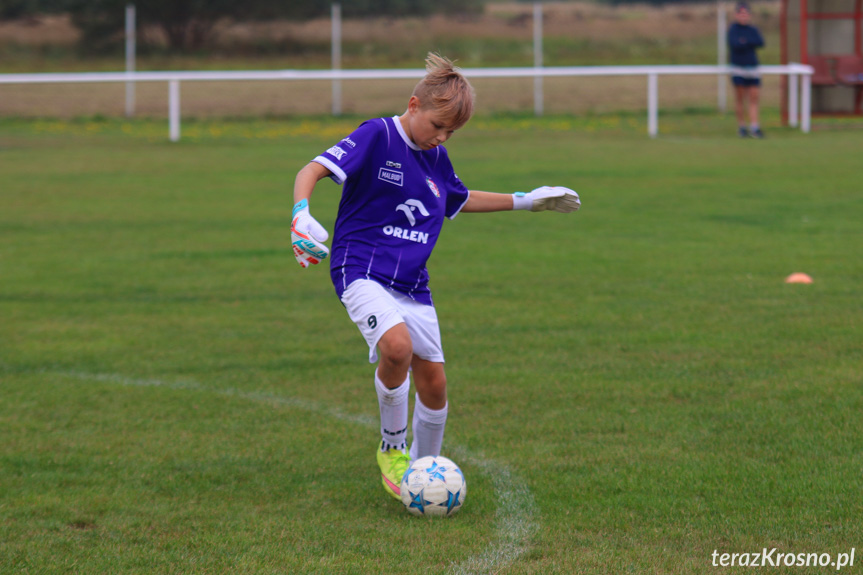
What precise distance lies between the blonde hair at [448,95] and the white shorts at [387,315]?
2.25ft

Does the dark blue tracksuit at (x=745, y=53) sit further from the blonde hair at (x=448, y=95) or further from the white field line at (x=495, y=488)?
the blonde hair at (x=448, y=95)

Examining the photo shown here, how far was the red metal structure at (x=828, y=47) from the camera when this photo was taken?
2117cm

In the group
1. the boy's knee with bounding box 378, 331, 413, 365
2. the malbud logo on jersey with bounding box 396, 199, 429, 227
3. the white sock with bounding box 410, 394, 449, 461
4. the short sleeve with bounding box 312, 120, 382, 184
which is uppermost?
the short sleeve with bounding box 312, 120, 382, 184

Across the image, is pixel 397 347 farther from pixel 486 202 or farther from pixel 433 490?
pixel 486 202

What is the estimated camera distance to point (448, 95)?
12.7 ft

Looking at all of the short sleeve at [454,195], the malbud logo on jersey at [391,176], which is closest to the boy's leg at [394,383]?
the malbud logo on jersey at [391,176]

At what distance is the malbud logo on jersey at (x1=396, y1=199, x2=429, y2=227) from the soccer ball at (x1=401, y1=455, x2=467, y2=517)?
0.95 m

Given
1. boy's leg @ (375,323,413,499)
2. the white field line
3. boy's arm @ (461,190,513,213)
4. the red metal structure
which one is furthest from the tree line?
boy's leg @ (375,323,413,499)

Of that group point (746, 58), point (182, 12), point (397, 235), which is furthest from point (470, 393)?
A: point (182, 12)

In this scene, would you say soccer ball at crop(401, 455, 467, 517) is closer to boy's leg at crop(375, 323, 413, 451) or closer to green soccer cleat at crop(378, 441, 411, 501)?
green soccer cleat at crop(378, 441, 411, 501)

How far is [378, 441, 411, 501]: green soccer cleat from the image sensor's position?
402 cm

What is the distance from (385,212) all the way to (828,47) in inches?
812

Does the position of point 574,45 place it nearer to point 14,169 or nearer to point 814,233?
point 14,169

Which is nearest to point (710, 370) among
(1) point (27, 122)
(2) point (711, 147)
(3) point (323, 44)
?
(2) point (711, 147)
